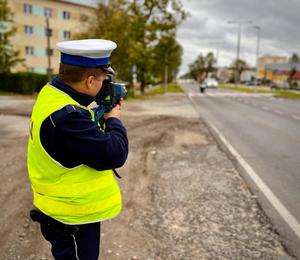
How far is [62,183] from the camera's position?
221 cm

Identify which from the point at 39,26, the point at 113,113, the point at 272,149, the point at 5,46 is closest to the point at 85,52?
the point at 113,113

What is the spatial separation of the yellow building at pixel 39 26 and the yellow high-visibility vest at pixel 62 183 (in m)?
57.1

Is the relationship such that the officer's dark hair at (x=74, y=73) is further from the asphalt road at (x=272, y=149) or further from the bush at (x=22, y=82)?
the bush at (x=22, y=82)

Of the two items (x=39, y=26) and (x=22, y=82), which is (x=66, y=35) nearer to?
(x=39, y=26)

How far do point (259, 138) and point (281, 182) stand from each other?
16.5ft

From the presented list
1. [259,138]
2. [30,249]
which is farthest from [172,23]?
[30,249]

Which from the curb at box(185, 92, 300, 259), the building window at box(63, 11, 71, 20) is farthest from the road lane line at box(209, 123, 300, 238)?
the building window at box(63, 11, 71, 20)

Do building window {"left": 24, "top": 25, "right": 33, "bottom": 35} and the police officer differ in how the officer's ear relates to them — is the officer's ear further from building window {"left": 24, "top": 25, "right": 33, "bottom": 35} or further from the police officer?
building window {"left": 24, "top": 25, "right": 33, "bottom": 35}

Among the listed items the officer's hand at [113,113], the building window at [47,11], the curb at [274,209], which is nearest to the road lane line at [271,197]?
the curb at [274,209]

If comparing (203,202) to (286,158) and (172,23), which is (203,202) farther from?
(172,23)

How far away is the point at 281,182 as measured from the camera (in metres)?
6.92

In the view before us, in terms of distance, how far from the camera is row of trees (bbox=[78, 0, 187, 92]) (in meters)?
32.4

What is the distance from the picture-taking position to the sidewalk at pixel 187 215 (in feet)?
13.6

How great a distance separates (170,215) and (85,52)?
340cm
